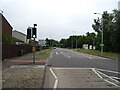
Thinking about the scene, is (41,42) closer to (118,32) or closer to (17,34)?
(118,32)

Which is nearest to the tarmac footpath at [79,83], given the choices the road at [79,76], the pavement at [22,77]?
the road at [79,76]

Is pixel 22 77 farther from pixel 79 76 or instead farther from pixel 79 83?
pixel 79 76

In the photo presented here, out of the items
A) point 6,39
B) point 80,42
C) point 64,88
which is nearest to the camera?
point 64,88

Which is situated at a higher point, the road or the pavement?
the pavement

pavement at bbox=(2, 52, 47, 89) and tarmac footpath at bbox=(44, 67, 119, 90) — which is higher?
pavement at bbox=(2, 52, 47, 89)

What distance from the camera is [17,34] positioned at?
4358 inches

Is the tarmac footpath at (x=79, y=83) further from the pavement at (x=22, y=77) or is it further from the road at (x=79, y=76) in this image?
the pavement at (x=22, y=77)

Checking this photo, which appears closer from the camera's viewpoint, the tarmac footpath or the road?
the tarmac footpath

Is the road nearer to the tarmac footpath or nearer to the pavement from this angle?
the tarmac footpath

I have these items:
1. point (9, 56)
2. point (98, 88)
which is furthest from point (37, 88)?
point (9, 56)

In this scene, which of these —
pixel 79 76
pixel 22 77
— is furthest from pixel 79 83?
pixel 22 77

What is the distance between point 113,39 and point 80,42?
101 metres

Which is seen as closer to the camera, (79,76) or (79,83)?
(79,83)

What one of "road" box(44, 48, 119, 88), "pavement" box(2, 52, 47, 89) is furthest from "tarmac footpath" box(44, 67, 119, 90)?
"pavement" box(2, 52, 47, 89)
